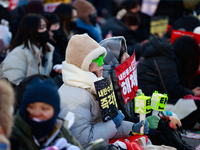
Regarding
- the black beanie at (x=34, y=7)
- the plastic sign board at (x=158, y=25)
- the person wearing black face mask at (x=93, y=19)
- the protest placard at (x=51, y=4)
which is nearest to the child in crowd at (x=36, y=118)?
the black beanie at (x=34, y=7)

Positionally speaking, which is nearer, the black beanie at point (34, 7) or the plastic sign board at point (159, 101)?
the plastic sign board at point (159, 101)

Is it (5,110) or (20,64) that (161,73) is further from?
(5,110)

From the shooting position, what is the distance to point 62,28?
5.24m

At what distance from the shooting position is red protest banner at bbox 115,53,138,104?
9.56 ft

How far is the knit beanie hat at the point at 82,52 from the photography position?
247cm

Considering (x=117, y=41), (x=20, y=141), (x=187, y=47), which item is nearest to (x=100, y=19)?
(x=187, y=47)

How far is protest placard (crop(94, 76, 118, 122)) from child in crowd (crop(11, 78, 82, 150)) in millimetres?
633

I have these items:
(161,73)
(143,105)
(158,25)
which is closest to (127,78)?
(143,105)

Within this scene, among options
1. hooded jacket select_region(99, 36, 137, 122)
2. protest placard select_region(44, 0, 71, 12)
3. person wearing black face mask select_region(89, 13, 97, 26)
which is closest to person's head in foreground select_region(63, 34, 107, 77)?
hooded jacket select_region(99, 36, 137, 122)

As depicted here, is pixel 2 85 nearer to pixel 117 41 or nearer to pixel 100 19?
pixel 117 41

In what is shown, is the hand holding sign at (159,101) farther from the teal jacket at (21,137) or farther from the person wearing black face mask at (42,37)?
the person wearing black face mask at (42,37)

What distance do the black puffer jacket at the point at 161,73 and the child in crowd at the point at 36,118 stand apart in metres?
2.34

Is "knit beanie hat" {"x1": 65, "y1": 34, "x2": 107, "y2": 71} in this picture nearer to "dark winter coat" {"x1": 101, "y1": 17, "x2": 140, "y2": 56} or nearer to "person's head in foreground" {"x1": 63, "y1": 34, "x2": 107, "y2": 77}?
"person's head in foreground" {"x1": 63, "y1": 34, "x2": 107, "y2": 77}

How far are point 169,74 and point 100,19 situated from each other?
666cm
